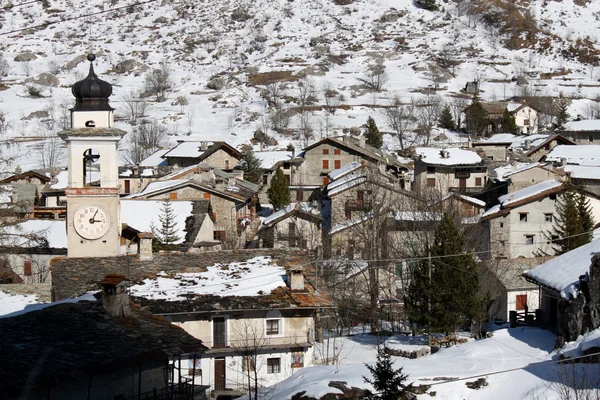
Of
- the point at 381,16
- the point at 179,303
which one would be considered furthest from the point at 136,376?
the point at 381,16

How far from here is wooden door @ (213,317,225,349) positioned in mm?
25031

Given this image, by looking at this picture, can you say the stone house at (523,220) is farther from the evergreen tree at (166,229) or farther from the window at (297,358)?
the window at (297,358)

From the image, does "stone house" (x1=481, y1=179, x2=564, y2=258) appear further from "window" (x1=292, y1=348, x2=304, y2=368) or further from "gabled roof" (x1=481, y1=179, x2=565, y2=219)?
"window" (x1=292, y1=348, x2=304, y2=368)

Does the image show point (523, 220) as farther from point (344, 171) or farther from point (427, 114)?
point (427, 114)

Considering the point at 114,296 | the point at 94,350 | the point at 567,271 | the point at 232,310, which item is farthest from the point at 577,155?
the point at 94,350

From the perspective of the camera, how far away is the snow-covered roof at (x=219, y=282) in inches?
996

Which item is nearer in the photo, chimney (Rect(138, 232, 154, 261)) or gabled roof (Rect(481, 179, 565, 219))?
chimney (Rect(138, 232, 154, 261))

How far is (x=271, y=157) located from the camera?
76.6m

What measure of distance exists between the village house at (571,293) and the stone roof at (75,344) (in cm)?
1147

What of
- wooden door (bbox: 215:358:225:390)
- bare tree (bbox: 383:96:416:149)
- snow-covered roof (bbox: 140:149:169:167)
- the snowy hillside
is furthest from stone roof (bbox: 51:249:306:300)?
bare tree (bbox: 383:96:416:149)

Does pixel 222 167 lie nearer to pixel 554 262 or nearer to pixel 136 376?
Answer: pixel 554 262

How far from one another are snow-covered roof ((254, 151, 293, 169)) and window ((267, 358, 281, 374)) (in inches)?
1919

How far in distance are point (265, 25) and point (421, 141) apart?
8583 centimetres

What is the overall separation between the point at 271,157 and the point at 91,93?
47.9 meters
